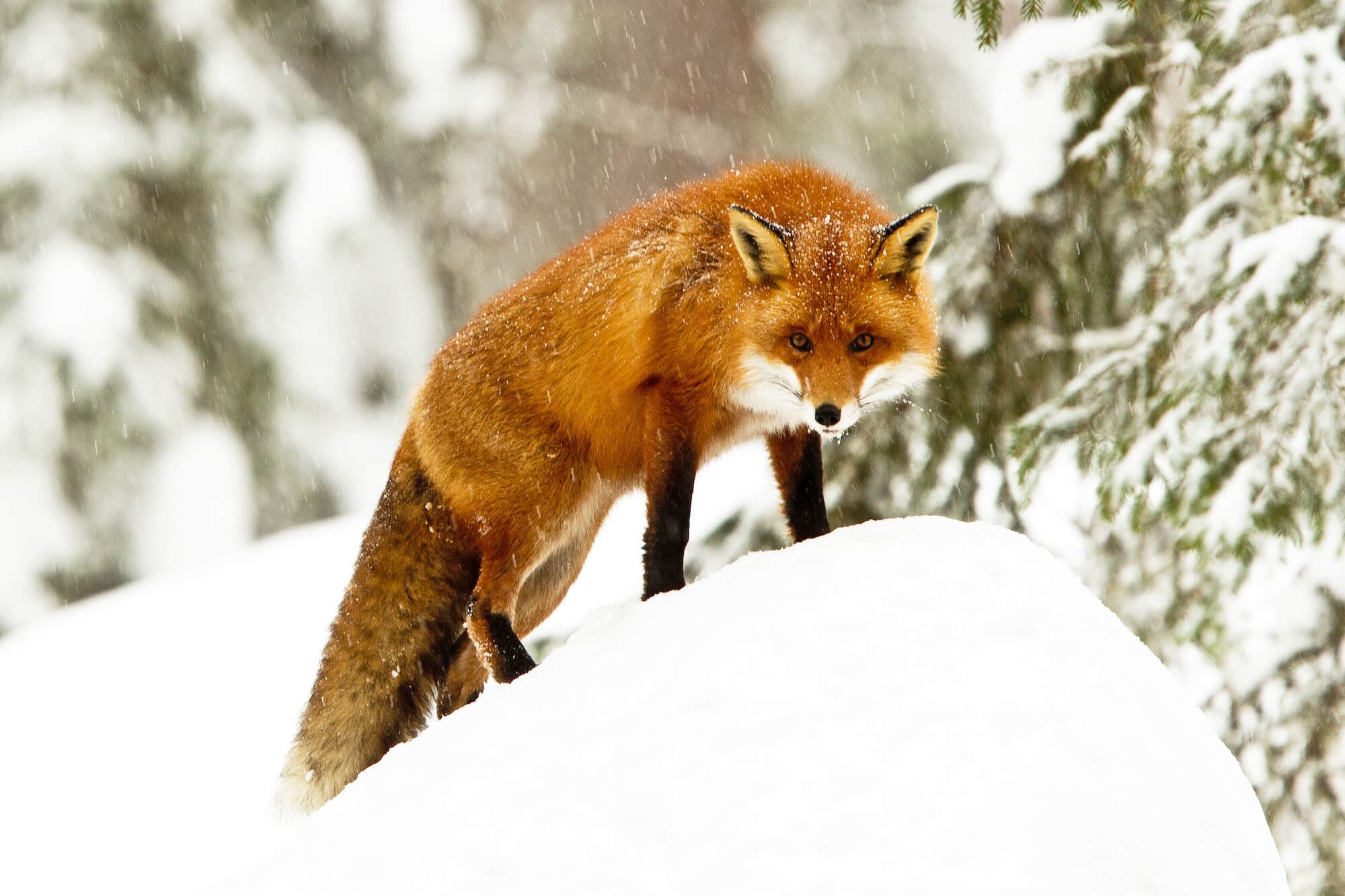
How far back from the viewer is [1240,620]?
4.08 meters

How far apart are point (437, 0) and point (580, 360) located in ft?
27.9

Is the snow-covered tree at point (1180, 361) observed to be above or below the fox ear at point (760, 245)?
below

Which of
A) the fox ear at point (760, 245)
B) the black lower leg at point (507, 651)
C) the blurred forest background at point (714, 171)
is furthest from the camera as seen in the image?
the blurred forest background at point (714, 171)

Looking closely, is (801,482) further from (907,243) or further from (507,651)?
(507,651)

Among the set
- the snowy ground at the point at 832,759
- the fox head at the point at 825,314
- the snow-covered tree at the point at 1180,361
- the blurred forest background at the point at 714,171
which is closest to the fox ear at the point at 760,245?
the fox head at the point at 825,314

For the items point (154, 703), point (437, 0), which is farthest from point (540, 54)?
point (154, 703)

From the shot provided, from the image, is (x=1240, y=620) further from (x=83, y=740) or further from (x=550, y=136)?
(x=550, y=136)

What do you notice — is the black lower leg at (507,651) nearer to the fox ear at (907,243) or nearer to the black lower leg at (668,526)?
the black lower leg at (668,526)

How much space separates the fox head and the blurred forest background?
2.54 ft

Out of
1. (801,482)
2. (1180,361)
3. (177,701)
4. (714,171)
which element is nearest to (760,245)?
(801,482)

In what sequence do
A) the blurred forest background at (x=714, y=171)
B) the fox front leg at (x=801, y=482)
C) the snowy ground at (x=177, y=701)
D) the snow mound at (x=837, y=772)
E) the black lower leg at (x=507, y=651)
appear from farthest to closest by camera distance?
1. the snowy ground at (x=177, y=701)
2. the blurred forest background at (x=714, y=171)
3. the fox front leg at (x=801, y=482)
4. the black lower leg at (x=507, y=651)
5. the snow mound at (x=837, y=772)

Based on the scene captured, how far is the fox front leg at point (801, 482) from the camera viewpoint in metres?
3.60

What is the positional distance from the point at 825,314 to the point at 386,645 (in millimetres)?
1512

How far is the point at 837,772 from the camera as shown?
191 cm
